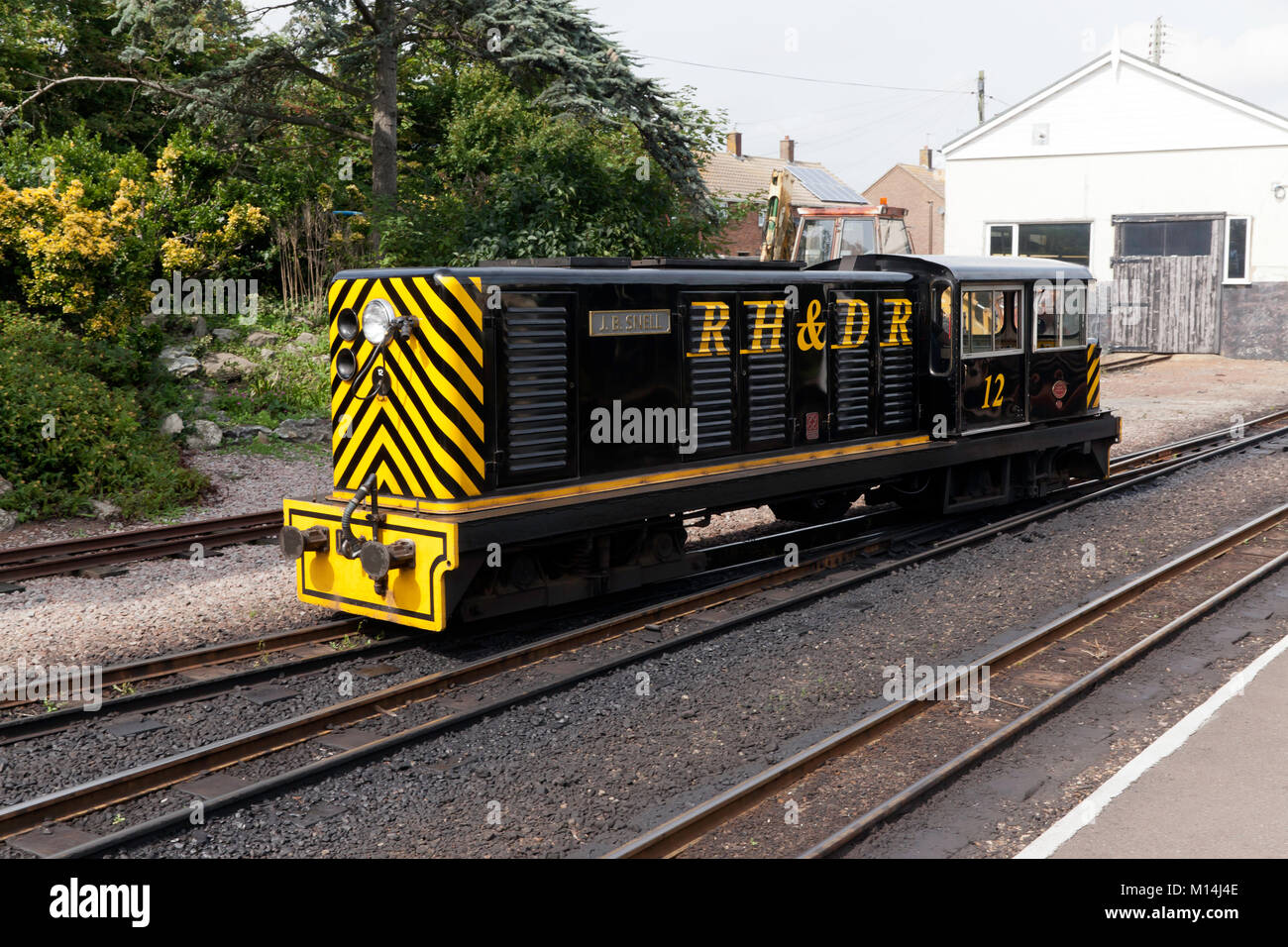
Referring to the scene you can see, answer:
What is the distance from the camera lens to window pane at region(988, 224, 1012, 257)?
110 ft

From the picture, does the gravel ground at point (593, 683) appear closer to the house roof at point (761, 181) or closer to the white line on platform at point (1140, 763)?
the white line on platform at point (1140, 763)

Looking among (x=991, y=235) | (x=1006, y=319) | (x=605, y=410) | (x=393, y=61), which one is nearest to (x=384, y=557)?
(x=605, y=410)

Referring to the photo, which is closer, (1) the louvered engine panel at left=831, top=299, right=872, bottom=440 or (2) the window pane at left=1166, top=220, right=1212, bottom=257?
(1) the louvered engine panel at left=831, top=299, right=872, bottom=440

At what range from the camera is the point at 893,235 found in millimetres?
17438

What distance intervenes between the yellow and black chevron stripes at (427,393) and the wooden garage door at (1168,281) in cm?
2837

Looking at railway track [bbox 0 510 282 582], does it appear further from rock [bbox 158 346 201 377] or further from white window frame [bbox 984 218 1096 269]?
white window frame [bbox 984 218 1096 269]

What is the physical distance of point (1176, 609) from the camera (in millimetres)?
9172

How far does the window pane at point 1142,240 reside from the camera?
103ft

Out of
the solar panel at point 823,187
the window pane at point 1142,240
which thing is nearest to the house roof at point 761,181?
the solar panel at point 823,187

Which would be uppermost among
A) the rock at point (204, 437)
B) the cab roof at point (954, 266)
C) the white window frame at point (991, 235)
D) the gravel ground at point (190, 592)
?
the white window frame at point (991, 235)

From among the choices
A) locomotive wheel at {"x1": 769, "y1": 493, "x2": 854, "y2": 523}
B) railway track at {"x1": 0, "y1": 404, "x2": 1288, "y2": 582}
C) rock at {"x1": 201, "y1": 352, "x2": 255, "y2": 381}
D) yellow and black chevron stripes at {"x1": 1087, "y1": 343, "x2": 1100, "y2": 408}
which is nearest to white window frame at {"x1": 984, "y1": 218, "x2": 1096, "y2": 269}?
yellow and black chevron stripes at {"x1": 1087, "y1": 343, "x2": 1100, "y2": 408}

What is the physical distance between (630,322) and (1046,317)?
19.4ft

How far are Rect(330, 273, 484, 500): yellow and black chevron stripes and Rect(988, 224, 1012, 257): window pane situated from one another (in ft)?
93.8

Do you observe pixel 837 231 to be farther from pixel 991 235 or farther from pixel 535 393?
pixel 991 235
